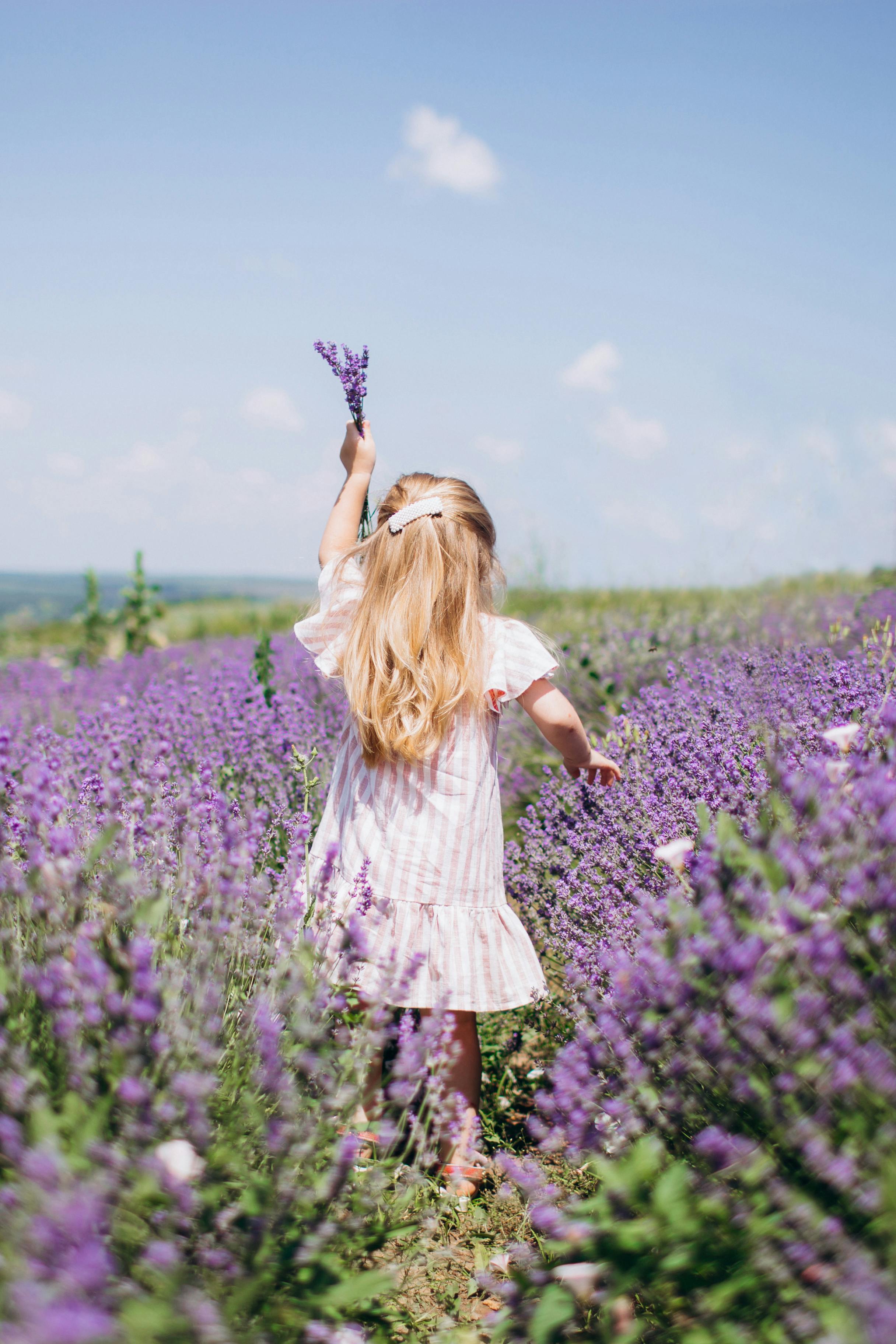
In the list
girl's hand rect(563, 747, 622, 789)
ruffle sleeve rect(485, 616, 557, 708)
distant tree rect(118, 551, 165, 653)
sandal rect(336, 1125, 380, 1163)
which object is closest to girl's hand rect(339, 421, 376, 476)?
ruffle sleeve rect(485, 616, 557, 708)

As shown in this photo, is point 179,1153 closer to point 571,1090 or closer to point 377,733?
point 571,1090

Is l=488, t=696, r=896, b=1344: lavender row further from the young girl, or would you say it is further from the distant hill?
the distant hill

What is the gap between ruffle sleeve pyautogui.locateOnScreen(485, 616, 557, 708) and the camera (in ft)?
6.99

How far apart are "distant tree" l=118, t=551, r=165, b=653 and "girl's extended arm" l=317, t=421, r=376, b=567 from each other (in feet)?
18.2

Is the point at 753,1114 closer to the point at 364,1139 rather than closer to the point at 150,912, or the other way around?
the point at 364,1139

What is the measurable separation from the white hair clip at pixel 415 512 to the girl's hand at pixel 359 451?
0.34 meters

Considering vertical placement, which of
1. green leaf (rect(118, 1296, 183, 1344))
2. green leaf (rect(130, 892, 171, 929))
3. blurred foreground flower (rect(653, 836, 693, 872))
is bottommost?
green leaf (rect(118, 1296, 183, 1344))

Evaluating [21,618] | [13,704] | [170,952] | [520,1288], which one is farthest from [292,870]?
[21,618]

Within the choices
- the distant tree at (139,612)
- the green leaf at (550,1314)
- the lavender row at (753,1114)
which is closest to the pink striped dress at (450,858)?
the lavender row at (753,1114)

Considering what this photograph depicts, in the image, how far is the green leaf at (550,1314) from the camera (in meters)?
1.04

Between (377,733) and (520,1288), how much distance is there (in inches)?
47.1

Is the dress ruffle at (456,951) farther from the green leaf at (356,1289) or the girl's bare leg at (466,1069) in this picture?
the green leaf at (356,1289)

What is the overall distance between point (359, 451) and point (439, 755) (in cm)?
94

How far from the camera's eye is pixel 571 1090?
4.42 ft
